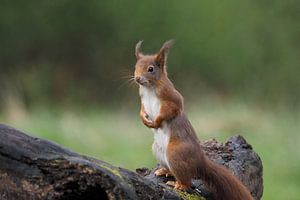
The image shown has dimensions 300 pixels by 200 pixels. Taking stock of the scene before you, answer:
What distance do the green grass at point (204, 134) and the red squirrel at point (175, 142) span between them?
183 inches

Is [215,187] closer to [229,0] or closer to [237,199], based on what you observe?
[237,199]

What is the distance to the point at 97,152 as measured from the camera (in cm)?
1147

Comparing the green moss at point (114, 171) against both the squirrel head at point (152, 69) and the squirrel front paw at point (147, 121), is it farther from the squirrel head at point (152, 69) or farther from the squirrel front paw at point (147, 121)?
the squirrel head at point (152, 69)

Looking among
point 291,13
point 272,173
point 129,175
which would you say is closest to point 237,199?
point 129,175

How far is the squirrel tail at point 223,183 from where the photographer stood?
5.30 meters

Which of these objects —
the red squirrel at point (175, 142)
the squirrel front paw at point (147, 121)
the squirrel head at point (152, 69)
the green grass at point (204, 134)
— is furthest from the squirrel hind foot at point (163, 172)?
the green grass at point (204, 134)

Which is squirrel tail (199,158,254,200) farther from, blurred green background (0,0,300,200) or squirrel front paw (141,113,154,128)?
blurred green background (0,0,300,200)

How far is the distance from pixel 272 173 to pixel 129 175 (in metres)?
6.47

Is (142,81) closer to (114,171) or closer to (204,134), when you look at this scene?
(114,171)

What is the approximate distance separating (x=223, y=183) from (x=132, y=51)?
19782mm

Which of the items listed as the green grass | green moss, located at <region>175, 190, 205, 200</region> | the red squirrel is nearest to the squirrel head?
the red squirrel

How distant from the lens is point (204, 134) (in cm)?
1214

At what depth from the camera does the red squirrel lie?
5.26 m

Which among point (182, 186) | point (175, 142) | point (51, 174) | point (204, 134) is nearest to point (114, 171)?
point (51, 174)
